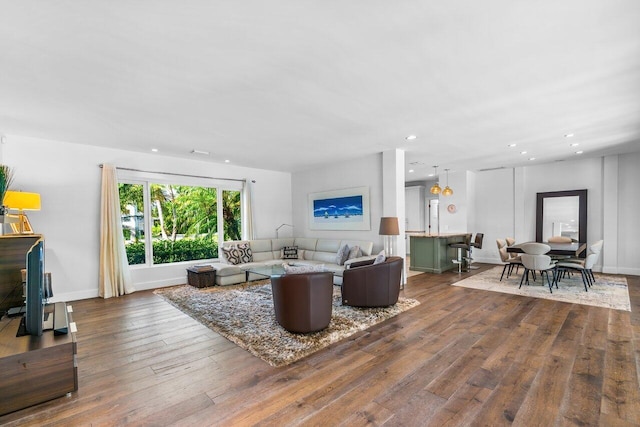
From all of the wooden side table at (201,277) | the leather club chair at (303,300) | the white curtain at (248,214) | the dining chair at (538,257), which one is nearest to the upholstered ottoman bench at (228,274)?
the wooden side table at (201,277)

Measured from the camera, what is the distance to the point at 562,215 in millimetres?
7496

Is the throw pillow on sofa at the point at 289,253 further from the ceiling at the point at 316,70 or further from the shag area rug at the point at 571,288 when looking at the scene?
the shag area rug at the point at 571,288

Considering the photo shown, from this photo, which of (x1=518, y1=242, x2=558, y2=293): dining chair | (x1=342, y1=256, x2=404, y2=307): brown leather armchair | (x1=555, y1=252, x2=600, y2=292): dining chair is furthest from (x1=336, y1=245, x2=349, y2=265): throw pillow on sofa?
(x1=555, y1=252, x2=600, y2=292): dining chair

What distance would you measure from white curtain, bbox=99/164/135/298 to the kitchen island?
21.2 feet

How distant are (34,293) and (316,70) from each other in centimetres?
294

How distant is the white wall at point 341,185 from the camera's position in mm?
6227

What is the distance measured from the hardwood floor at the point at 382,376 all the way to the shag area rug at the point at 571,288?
→ 0.65 m

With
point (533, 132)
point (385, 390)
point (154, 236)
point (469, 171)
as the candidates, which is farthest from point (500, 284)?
point (154, 236)

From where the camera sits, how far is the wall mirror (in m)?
7.22

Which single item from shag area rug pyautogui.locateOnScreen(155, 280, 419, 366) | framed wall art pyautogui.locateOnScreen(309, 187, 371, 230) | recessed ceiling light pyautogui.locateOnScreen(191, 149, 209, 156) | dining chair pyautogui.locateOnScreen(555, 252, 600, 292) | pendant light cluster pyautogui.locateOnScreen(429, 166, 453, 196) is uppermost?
recessed ceiling light pyautogui.locateOnScreen(191, 149, 209, 156)

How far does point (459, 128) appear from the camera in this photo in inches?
175

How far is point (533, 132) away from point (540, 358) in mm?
3567

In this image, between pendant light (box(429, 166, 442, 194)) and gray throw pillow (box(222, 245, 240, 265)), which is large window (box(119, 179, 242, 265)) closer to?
gray throw pillow (box(222, 245, 240, 265))

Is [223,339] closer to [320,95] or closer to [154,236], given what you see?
[320,95]
